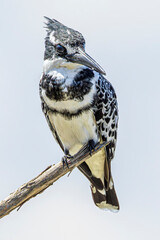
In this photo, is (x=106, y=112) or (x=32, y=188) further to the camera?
(x=106, y=112)

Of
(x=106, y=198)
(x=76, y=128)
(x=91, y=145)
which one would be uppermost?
(x=76, y=128)

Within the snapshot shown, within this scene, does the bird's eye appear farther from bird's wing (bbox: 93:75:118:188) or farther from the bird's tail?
the bird's tail

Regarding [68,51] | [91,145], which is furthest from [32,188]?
[68,51]

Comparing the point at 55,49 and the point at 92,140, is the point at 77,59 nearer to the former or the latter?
the point at 55,49

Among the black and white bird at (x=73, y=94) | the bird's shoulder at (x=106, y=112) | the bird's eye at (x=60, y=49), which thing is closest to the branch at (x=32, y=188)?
the black and white bird at (x=73, y=94)

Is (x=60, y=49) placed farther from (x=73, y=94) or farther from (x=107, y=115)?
(x=107, y=115)

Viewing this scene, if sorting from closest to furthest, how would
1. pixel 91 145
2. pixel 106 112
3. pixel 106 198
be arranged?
pixel 91 145
pixel 106 112
pixel 106 198

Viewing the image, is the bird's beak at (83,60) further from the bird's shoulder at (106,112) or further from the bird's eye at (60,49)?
the bird's shoulder at (106,112)
